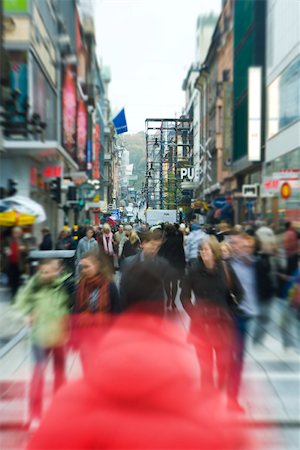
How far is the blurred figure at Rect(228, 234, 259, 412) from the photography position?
3726 mm

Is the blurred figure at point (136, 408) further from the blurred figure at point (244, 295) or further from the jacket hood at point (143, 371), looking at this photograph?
the blurred figure at point (244, 295)

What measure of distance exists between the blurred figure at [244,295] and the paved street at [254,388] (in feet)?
0.73

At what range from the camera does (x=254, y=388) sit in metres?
4.17

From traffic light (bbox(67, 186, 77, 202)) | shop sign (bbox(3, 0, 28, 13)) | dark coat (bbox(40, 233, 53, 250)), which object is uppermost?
shop sign (bbox(3, 0, 28, 13))

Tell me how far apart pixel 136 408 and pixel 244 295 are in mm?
2545

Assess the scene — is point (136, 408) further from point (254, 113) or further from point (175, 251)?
point (175, 251)

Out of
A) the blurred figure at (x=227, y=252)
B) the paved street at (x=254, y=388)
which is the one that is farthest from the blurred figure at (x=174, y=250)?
the blurred figure at (x=227, y=252)

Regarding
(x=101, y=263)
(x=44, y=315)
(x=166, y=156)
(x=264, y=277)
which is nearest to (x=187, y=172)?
(x=166, y=156)

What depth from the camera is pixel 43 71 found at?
220cm

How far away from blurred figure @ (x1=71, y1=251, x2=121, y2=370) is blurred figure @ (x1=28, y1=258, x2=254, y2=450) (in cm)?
65

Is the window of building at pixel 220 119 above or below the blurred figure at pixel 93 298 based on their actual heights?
above

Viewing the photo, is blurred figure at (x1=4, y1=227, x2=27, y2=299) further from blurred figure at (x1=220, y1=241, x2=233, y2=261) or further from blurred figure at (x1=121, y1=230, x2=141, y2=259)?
blurred figure at (x1=121, y1=230, x2=141, y2=259)

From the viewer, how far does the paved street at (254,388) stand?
3100mm

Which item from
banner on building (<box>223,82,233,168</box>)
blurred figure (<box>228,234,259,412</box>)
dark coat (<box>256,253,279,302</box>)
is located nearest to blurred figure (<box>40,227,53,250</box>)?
banner on building (<box>223,82,233,168</box>)
